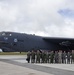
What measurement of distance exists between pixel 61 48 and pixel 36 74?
89.3 feet

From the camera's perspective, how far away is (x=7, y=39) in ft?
116

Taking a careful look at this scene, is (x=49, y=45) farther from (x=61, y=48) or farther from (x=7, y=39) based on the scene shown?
(x=7, y=39)

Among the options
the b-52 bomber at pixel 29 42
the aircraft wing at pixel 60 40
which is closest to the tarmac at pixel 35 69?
the b-52 bomber at pixel 29 42

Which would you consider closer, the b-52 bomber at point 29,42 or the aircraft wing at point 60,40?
the b-52 bomber at point 29,42

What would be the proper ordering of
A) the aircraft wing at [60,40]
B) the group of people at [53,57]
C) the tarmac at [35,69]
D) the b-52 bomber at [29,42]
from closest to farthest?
the tarmac at [35,69]
the group of people at [53,57]
the b-52 bomber at [29,42]
the aircraft wing at [60,40]

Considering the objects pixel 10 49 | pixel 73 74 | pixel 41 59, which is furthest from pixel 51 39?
pixel 73 74

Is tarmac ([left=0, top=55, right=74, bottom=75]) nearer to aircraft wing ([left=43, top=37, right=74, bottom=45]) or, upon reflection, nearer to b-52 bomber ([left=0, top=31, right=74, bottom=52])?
b-52 bomber ([left=0, top=31, right=74, bottom=52])

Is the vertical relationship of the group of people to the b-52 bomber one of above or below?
below

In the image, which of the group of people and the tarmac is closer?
the tarmac

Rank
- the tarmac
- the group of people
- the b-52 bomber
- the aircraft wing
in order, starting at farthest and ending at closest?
the aircraft wing
the b-52 bomber
the group of people
the tarmac

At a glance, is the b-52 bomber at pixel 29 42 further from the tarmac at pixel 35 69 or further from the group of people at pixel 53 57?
the tarmac at pixel 35 69

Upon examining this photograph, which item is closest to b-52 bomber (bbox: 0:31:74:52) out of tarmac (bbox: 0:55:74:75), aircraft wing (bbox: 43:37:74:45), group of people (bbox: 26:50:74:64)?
aircraft wing (bbox: 43:37:74:45)

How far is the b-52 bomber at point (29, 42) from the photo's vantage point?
116 ft

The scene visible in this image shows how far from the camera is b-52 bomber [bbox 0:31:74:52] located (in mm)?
35469
